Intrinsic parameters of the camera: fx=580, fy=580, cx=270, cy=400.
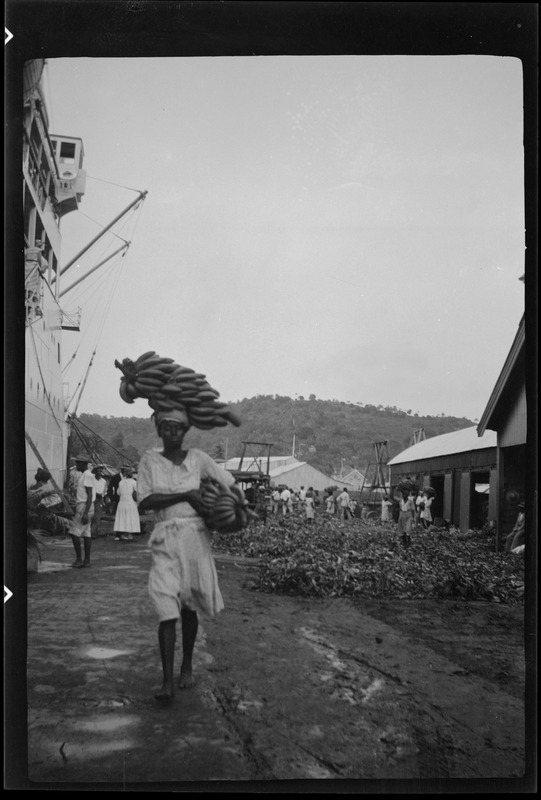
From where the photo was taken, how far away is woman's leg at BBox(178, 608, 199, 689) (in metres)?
3.75

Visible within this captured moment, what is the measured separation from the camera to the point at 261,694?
372 centimetres

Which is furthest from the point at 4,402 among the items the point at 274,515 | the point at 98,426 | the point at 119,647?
the point at 274,515

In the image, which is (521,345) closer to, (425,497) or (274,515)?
(425,497)

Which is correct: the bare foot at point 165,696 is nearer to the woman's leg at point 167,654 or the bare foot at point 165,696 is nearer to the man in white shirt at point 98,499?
the woman's leg at point 167,654

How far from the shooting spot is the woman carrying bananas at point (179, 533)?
3.79 meters

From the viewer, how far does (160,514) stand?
3891mm

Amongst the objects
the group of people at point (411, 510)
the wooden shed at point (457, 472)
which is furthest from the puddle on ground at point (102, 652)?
the wooden shed at point (457, 472)

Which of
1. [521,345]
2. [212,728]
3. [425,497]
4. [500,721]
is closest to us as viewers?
[212,728]

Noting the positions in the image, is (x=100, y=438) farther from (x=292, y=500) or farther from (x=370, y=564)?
(x=370, y=564)

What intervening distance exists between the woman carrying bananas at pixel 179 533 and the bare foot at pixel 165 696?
4.0 inches

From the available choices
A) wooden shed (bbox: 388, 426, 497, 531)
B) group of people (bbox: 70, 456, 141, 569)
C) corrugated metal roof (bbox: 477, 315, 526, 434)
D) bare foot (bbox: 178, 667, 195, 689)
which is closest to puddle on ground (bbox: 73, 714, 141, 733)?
bare foot (bbox: 178, 667, 195, 689)

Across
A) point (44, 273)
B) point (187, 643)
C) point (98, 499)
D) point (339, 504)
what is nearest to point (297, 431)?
point (339, 504)

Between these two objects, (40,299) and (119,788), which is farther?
(40,299)

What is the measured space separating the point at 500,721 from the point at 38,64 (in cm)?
545
